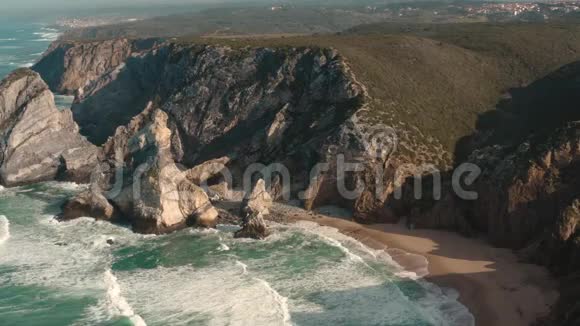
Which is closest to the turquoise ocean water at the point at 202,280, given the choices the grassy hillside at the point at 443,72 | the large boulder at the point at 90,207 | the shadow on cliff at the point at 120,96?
the large boulder at the point at 90,207

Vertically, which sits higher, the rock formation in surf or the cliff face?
the cliff face

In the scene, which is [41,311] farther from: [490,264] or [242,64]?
[242,64]

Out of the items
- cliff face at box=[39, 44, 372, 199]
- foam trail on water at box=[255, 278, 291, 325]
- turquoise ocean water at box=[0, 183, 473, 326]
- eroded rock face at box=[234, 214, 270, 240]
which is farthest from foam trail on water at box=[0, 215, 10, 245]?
foam trail on water at box=[255, 278, 291, 325]

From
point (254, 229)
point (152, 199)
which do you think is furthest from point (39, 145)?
point (254, 229)

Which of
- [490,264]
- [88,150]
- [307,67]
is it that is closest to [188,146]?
[88,150]

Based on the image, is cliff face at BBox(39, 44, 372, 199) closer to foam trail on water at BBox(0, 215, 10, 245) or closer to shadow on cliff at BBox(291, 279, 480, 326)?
shadow on cliff at BBox(291, 279, 480, 326)

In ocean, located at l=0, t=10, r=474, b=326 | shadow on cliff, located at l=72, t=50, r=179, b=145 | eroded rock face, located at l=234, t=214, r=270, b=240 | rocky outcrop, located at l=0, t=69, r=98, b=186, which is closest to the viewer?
ocean, located at l=0, t=10, r=474, b=326
